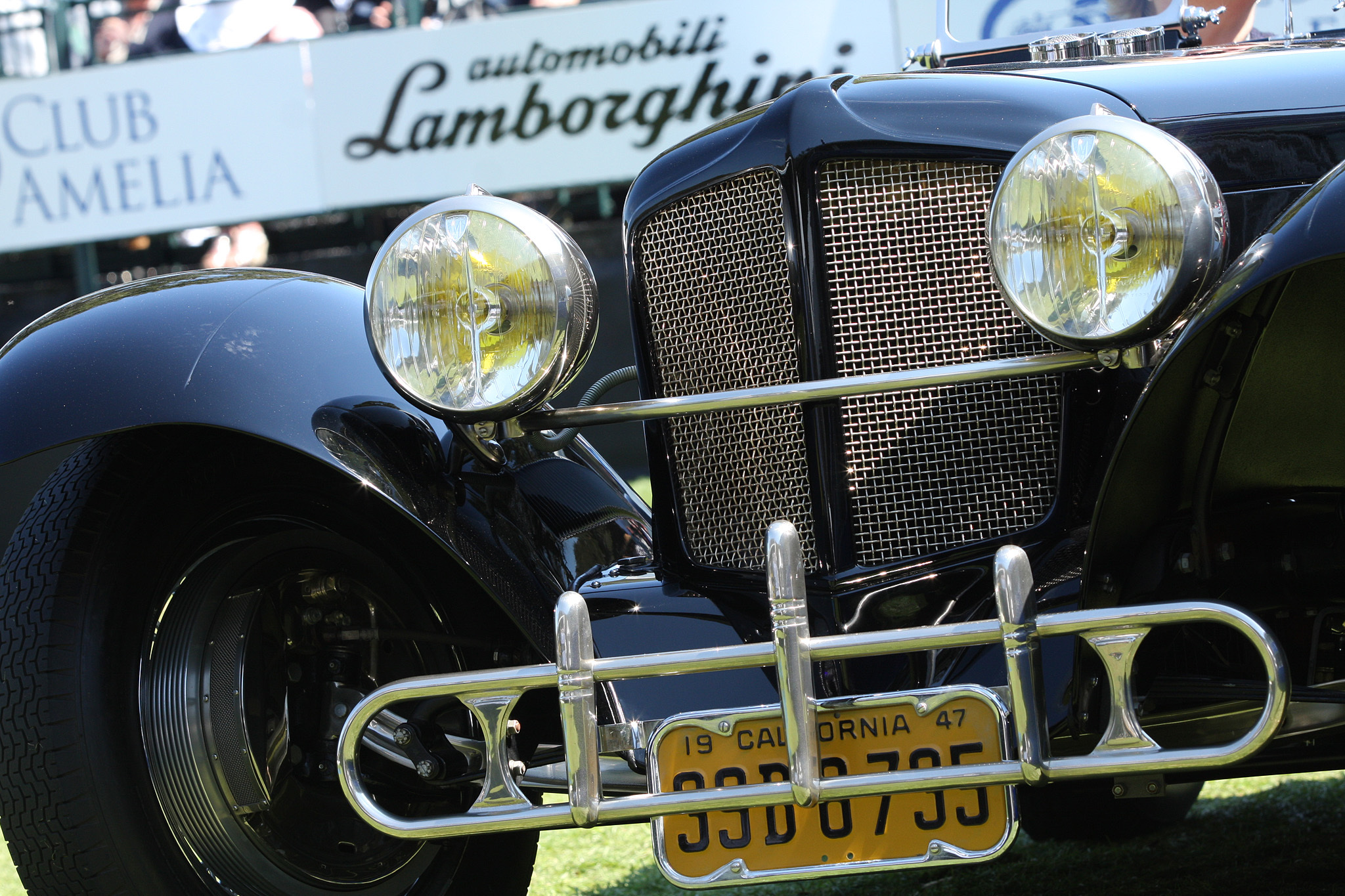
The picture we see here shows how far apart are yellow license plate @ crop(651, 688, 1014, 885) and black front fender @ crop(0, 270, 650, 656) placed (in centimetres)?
37

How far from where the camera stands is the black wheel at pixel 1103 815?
120 inches

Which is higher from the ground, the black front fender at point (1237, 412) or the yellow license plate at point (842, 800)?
the black front fender at point (1237, 412)

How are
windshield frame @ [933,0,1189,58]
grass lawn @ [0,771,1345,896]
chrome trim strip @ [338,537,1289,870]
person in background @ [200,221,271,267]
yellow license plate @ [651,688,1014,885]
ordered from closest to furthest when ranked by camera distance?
chrome trim strip @ [338,537,1289,870]
yellow license plate @ [651,688,1014,885]
grass lawn @ [0,771,1345,896]
windshield frame @ [933,0,1189,58]
person in background @ [200,221,271,267]

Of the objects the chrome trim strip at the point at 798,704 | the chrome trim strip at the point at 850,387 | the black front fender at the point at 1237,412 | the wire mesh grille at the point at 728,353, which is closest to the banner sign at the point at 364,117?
the wire mesh grille at the point at 728,353

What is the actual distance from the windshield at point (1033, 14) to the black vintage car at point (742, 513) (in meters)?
0.41

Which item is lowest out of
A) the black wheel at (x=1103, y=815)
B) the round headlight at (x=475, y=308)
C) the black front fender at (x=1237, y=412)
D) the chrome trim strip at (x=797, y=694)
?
the black wheel at (x=1103, y=815)

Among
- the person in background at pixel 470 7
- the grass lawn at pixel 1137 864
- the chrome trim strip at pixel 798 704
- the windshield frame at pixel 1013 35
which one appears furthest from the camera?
the person in background at pixel 470 7

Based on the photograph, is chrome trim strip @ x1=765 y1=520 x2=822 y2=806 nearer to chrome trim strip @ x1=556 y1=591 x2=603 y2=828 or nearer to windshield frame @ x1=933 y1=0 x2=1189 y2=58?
chrome trim strip @ x1=556 y1=591 x2=603 y2=828

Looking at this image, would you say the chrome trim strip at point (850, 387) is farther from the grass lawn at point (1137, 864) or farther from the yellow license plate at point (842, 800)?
the grass lawn at point (1137, 864)

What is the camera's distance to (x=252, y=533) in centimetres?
228

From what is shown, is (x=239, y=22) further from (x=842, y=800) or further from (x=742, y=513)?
(x=842, y=800)

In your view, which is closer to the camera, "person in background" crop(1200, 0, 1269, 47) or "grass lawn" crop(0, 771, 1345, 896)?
"grass lawn" crop(0, 771, 1345, 896)

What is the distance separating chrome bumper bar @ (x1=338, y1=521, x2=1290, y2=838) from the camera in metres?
1.59

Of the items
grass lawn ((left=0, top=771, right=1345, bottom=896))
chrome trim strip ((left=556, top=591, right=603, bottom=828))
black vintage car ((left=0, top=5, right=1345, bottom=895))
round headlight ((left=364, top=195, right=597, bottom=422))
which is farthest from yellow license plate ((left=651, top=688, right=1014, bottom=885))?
grass lawn ((left=0, top=771, right=1345, bottom=896))
